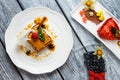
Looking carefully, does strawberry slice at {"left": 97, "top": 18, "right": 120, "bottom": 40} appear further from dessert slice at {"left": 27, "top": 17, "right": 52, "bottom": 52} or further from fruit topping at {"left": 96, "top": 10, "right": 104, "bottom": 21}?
dessert slice at {"left": 27, "top": 17, "right": 52, "bottom": 52}

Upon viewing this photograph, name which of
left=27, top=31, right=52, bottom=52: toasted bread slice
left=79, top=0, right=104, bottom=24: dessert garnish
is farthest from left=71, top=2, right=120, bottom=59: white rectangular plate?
left=27, top=31, right=52, bottom=52: toasted bread slice

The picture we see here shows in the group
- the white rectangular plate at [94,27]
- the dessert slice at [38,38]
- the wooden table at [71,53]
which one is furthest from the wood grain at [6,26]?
the white rectangular plate at [94,27]

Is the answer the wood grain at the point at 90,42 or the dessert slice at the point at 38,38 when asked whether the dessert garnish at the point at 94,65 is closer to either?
the wood grain at the point at 90,42

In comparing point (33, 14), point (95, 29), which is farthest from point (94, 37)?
point (33, 14)

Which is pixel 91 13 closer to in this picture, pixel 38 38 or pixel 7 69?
pixel 38 38

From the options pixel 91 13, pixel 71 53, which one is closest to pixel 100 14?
pixel 91 13
